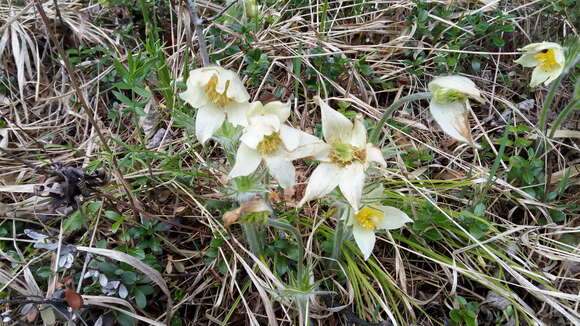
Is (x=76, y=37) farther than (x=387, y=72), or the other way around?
(x=76, y=37)

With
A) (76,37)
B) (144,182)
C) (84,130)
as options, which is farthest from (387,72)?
(76,37)

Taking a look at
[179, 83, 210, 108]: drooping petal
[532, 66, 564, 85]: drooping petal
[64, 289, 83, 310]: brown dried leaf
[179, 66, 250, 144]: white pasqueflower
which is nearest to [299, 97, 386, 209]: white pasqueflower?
[179, 66, 250, 144]: white pasqueflower

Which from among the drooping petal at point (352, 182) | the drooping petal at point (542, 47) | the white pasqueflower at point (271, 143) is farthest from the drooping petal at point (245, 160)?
the drooping petal at point (542, 47)

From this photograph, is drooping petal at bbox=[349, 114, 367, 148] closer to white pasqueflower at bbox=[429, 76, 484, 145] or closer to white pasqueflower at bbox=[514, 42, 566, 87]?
white pasqueflower at bbox=[429, 76, 484, 145]

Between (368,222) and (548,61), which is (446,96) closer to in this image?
(368,222)

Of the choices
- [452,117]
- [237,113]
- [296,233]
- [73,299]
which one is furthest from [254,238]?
[452,117]

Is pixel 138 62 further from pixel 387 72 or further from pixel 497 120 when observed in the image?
pixel 497 120
